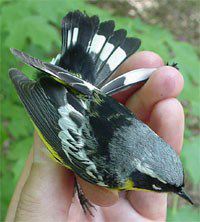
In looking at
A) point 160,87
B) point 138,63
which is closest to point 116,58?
point 138,63

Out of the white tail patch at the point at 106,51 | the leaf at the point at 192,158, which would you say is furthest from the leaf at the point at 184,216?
the white tail patch at the point at 106,51

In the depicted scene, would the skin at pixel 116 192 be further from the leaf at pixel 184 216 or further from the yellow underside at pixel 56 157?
the leaf at pixel 184 216

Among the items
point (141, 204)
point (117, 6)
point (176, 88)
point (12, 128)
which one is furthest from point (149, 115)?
point (117, 6)

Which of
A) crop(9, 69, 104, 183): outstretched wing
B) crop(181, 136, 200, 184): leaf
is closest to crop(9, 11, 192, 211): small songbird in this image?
crop(9, 69, 104, 183): outstretched wing

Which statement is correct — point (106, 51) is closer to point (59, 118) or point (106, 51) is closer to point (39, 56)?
point (39, 56)

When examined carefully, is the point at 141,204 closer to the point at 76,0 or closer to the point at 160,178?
the point at 160,178
